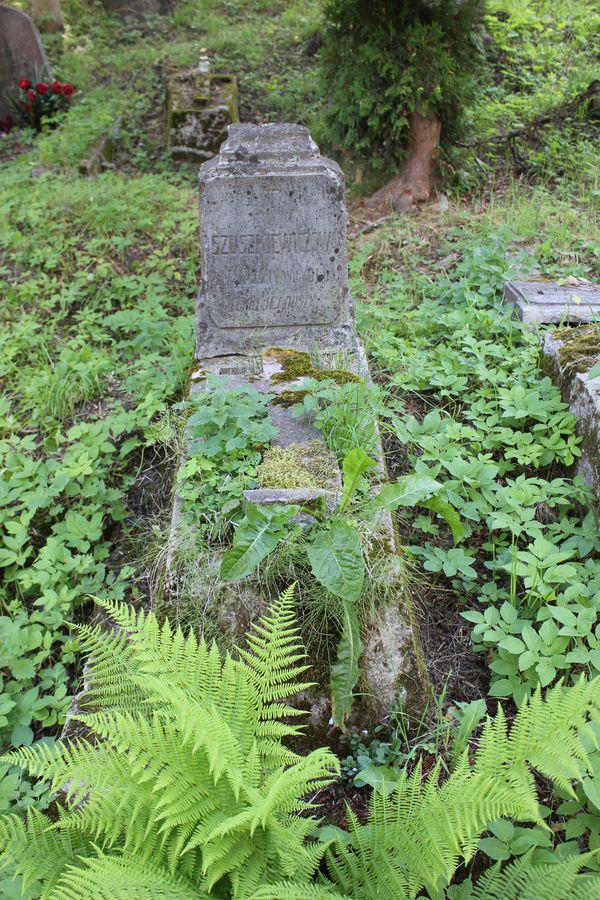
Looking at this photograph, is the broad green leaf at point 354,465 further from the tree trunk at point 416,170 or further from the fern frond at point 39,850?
the tree trunk at point 416,170

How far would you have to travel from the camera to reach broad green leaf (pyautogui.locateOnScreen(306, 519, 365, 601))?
7.06ft

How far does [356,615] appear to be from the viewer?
90.4 inches

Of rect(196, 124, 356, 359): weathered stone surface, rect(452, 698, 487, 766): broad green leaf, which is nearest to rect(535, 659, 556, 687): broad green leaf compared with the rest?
rect(452, 698, 487, 766): broad green leaf

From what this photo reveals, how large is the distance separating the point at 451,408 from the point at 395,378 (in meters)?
0.33

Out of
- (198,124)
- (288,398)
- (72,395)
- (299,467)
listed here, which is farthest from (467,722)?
(198,124)

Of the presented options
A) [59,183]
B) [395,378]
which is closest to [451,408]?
[395,378]

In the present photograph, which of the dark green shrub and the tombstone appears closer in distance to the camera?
the dark green shrub

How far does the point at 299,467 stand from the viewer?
272 cm

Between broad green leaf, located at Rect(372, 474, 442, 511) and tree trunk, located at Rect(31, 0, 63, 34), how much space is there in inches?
467

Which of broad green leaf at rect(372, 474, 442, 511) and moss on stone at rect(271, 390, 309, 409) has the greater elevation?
broad green leaf at rect(372, 474, 442, 511)

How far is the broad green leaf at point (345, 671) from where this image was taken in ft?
7.18

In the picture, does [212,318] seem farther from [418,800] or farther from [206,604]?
[418,800]

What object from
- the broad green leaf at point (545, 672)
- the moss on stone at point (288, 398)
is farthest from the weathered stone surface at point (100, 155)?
the broad green leaf at point (545, 672)

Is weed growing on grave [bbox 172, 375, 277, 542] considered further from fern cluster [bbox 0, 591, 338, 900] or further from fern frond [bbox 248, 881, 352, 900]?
fern frond [bbox 248, 881, 352, 900]
